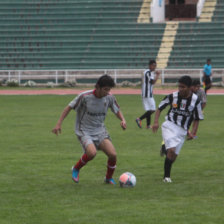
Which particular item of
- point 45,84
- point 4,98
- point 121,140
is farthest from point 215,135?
point 45,84

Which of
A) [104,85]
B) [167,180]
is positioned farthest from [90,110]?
[167,180]

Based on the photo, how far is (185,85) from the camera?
9445 millimetres

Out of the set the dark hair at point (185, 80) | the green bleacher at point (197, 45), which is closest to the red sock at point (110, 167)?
the dark hair at point (185, 80)

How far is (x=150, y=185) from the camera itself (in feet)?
30.7

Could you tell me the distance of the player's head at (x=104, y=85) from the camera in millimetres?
8874

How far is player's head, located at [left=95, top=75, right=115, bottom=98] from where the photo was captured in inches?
349

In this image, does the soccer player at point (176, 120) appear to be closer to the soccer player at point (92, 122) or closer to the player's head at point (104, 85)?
the soccer player at point (92, 122)

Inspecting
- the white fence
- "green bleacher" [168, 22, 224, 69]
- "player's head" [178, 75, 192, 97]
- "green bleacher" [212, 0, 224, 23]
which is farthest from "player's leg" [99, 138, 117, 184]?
"green bleacher" [212, 0, 224, 23]

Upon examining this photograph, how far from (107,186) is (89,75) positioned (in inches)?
1155

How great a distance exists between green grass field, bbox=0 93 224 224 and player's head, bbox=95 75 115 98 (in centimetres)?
148

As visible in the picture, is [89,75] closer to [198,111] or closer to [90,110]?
[198,111]

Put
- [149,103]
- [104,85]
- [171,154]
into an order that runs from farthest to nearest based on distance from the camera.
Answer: [149,103] → [171,154] → [104,85]

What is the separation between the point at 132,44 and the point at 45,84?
673cm

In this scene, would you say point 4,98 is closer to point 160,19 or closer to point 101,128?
point 160,19
